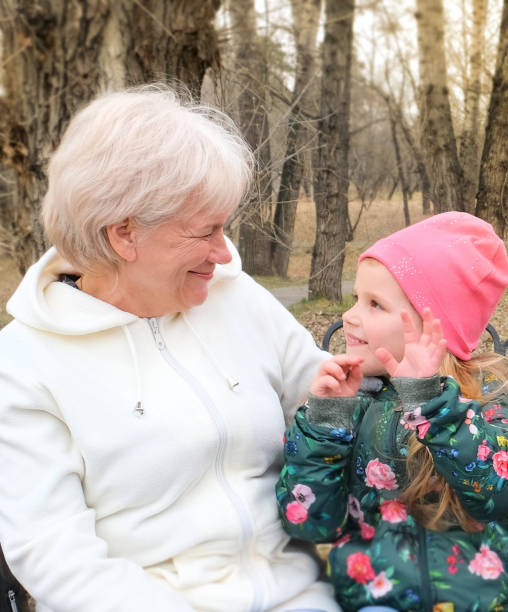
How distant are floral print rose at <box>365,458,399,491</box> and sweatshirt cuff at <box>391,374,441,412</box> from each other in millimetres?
249

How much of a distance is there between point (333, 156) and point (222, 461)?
263cm

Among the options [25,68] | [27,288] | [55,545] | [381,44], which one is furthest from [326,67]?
[55,545]

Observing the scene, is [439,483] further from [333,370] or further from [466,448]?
[333,370]

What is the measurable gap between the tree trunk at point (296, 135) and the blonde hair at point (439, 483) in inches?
84.0

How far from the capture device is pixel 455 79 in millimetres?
3898

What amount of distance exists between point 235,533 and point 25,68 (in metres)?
2.60

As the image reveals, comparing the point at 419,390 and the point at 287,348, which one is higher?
the point at 419,390

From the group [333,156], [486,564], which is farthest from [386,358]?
[333,156]

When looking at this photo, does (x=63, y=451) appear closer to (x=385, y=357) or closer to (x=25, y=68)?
(x=385, y=357)

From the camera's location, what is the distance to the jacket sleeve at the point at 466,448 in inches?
49.3

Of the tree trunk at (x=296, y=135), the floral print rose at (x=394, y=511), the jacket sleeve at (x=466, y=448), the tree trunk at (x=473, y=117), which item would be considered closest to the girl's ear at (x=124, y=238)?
the jacket sleeve at (x=466, y=448)

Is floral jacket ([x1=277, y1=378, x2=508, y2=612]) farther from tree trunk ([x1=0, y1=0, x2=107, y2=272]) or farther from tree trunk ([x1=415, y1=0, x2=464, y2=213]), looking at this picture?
tree trunk ([x1=415, y1=0, x2=464, y2=213])

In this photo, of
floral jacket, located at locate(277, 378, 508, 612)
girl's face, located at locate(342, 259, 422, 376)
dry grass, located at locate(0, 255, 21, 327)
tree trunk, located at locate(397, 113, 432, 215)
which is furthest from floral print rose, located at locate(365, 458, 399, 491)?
tree trunk, located at locate(397, 113, 432, 215)

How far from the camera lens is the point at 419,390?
1270mm
